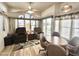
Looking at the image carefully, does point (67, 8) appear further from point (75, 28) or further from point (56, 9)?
point (75, 28)

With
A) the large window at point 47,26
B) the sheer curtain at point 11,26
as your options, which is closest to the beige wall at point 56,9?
the large window at point 47,26

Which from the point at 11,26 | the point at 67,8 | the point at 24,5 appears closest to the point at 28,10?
the point at 24,5

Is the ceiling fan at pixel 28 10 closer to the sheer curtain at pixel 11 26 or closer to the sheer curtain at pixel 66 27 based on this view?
the sheer curtain at pixel 11 26

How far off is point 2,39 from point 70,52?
51.5 inches

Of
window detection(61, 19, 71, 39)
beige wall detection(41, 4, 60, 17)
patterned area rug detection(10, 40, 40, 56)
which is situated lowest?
patterned area rug detection(10, 40, 40, 56)

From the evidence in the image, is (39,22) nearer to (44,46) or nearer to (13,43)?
(44,46)

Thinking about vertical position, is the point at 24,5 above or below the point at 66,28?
above

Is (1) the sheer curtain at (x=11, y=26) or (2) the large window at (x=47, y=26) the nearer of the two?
(1) the sheer curtain at (x=11, y=26)

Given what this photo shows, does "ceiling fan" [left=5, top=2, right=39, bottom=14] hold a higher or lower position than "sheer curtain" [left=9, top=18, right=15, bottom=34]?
higher

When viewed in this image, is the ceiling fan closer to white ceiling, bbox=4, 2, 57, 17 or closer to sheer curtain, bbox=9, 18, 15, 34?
white ceiling, bbox=4, 2, 57, 17

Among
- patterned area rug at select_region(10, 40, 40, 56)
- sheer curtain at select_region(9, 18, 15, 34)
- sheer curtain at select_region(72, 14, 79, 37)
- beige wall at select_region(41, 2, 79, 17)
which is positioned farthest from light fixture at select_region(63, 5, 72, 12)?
sheer curtain at select_region(9, 18, 15, 34)

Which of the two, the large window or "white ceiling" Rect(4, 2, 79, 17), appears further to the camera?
the large window

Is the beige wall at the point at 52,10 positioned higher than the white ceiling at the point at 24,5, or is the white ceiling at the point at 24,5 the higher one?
the white ceiling at the point at 24,5

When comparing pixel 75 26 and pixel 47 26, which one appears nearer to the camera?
pixel 75 26
